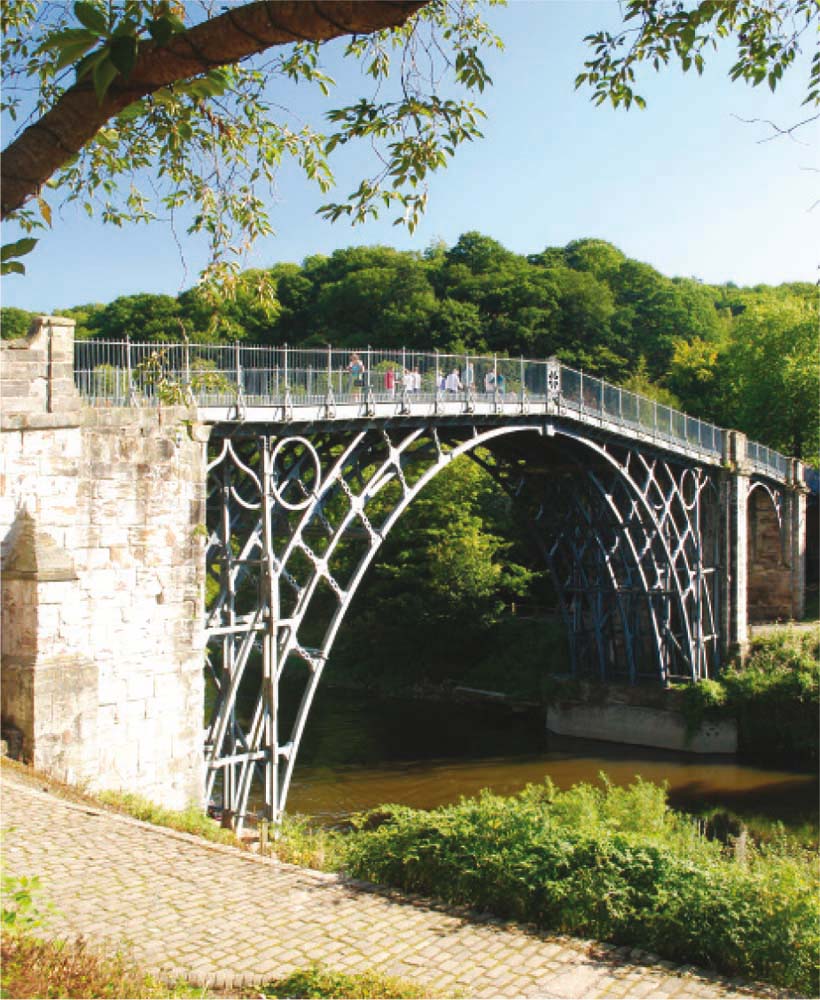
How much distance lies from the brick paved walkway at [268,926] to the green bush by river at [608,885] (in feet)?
1.07

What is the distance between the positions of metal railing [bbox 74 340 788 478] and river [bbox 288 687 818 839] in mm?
9281

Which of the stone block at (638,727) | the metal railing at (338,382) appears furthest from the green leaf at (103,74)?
the stone block at (638,727)

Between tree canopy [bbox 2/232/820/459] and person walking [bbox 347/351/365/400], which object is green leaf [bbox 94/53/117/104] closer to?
person walking [bbox 347/351/365/400]

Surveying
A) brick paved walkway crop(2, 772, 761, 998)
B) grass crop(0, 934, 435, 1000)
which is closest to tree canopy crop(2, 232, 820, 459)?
brick paved walkway crop(2, 772, 761, 998)

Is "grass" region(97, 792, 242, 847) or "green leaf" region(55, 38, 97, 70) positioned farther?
"grass" region(97, 792, 242, 847)

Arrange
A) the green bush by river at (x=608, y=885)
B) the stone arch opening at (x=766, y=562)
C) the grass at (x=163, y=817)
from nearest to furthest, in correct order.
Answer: the green bush by river at (x=608, y=885)
the grass at (x=163, y=817)
the stone arch opening at (x=766, y=562)

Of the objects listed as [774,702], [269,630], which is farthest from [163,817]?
[774,702]

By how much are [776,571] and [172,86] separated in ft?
121

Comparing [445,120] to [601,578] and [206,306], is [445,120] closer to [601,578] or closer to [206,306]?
[206,306]

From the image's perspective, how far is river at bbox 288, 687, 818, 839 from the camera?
2442 cm

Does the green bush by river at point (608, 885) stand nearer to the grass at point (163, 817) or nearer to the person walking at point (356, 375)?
the grass at point (163, 817)

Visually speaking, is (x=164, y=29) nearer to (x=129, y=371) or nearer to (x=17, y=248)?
(x=17, y=248)

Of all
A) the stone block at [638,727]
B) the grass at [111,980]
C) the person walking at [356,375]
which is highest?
the person walking at [356,375]

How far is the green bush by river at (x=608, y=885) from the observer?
8078 mm
